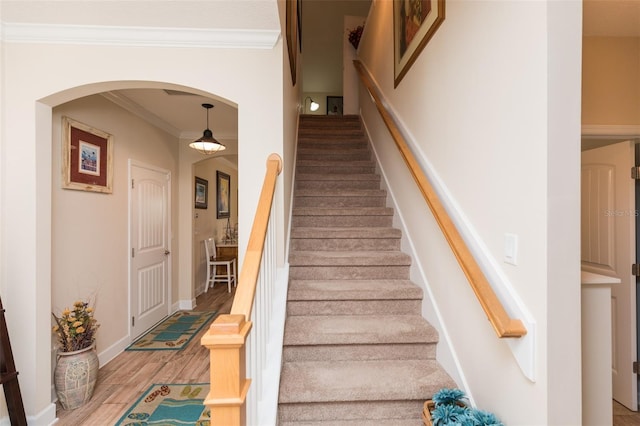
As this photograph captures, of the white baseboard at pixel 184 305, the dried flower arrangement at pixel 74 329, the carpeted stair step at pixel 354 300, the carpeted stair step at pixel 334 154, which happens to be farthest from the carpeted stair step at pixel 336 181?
the white baseboard at pixel 184 305

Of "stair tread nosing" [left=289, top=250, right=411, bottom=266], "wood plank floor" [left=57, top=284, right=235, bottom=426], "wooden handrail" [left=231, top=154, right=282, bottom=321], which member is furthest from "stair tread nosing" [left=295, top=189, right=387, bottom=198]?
"wood plank floor" [left=57, top=284, right=235, bottom=426]

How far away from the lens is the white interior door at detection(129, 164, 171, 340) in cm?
360

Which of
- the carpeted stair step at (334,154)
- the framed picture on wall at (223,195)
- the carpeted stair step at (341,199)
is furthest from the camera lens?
the framed picture on wall at (223,195)

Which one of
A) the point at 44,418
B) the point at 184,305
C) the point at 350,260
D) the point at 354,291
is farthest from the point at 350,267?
the point at 184,305

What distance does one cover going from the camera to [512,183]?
51.5 inches

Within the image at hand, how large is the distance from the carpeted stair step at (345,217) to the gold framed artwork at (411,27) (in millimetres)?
1221

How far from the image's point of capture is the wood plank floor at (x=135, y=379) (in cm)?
224

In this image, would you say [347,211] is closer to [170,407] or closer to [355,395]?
[355,395]

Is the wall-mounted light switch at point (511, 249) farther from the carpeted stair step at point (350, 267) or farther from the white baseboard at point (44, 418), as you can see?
the white baseboard at point (44, 418)

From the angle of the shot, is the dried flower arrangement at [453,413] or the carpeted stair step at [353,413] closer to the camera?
the dried flower arrangement at [453,413]

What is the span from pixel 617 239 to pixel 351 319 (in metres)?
2.00

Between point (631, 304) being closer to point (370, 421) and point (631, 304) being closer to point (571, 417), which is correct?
→ point (571, 417)

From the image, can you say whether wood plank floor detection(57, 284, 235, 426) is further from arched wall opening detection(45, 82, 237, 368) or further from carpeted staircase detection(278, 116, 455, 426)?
carpeted staircase detection(278, 116, 455, 426)

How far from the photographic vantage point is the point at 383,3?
3.62 metres
